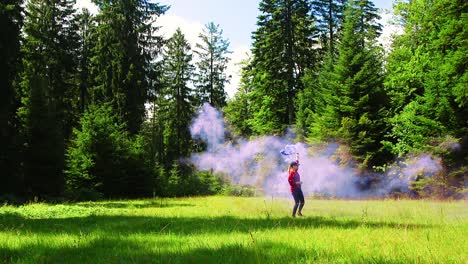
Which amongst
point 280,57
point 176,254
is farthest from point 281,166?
point 176,254

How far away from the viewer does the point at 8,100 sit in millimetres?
25844

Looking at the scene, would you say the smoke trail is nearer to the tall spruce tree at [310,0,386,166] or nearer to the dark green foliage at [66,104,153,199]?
the tall spruce tree at [310,0,386,166]

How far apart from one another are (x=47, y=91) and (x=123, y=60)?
37.7ft

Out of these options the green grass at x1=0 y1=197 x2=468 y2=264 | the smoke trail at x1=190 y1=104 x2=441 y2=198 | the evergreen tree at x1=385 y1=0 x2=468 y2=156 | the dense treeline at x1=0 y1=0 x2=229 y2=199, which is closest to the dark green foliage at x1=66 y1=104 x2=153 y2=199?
the dense treeline at x1=0 y1=0 x2=229 y2=199

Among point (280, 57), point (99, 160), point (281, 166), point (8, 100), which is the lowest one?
point (281, 166)

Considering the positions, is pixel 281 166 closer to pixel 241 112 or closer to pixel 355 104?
pixel 355 104

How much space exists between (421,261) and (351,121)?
26.4 m

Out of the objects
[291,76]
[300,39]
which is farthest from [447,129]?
[300,39]

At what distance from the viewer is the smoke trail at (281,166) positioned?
28.2 meters

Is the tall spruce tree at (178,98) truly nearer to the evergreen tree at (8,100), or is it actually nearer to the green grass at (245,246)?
the evergreen tree at (8,100)

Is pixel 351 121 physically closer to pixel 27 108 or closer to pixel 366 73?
pixel 366 73

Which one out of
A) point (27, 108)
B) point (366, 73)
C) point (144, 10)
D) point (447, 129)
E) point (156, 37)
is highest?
point (144, 10)

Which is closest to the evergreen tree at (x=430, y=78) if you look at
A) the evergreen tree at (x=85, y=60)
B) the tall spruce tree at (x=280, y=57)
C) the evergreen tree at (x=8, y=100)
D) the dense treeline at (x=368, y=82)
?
the dense treeline at (x=368, y=82)

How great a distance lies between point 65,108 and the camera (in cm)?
4369
